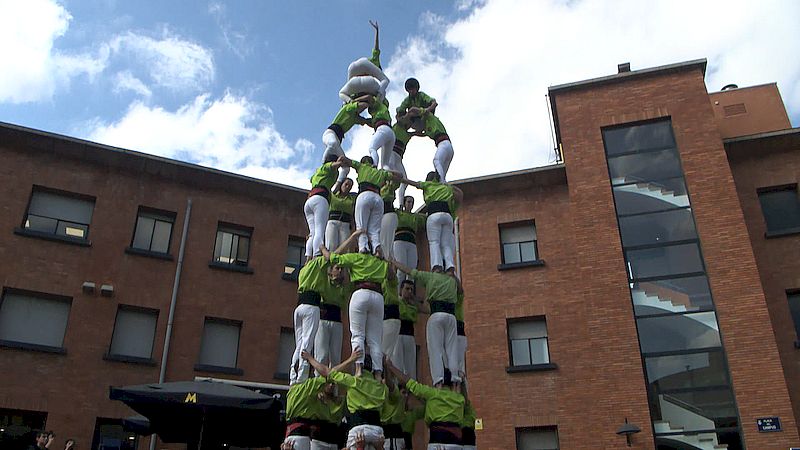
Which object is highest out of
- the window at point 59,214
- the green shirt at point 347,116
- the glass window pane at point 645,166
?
the glass window pane at point 645,166

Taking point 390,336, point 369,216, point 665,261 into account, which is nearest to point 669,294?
point 665,261

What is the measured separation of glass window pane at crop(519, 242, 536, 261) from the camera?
→ 22250mm

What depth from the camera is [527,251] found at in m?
22.4

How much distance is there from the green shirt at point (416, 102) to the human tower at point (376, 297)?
0.02 metres

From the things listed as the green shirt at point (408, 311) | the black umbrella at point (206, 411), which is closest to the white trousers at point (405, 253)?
the green shirt at point (408, 311)

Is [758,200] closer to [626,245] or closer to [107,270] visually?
[626,245]

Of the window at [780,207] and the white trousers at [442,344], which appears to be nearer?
the white trousers at [442,344]

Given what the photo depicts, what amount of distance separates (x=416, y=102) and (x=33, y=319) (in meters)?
13.7

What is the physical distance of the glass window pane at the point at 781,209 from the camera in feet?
67.3

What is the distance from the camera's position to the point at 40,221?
20609mm

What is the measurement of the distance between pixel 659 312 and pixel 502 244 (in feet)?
19.3

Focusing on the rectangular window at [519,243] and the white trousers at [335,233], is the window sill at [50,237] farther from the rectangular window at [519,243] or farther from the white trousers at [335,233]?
the rectangular window at [519,243]

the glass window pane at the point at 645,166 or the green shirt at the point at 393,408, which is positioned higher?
the glass window pane at the point at 645,166

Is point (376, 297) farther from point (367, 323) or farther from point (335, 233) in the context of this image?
point (335, 233)
